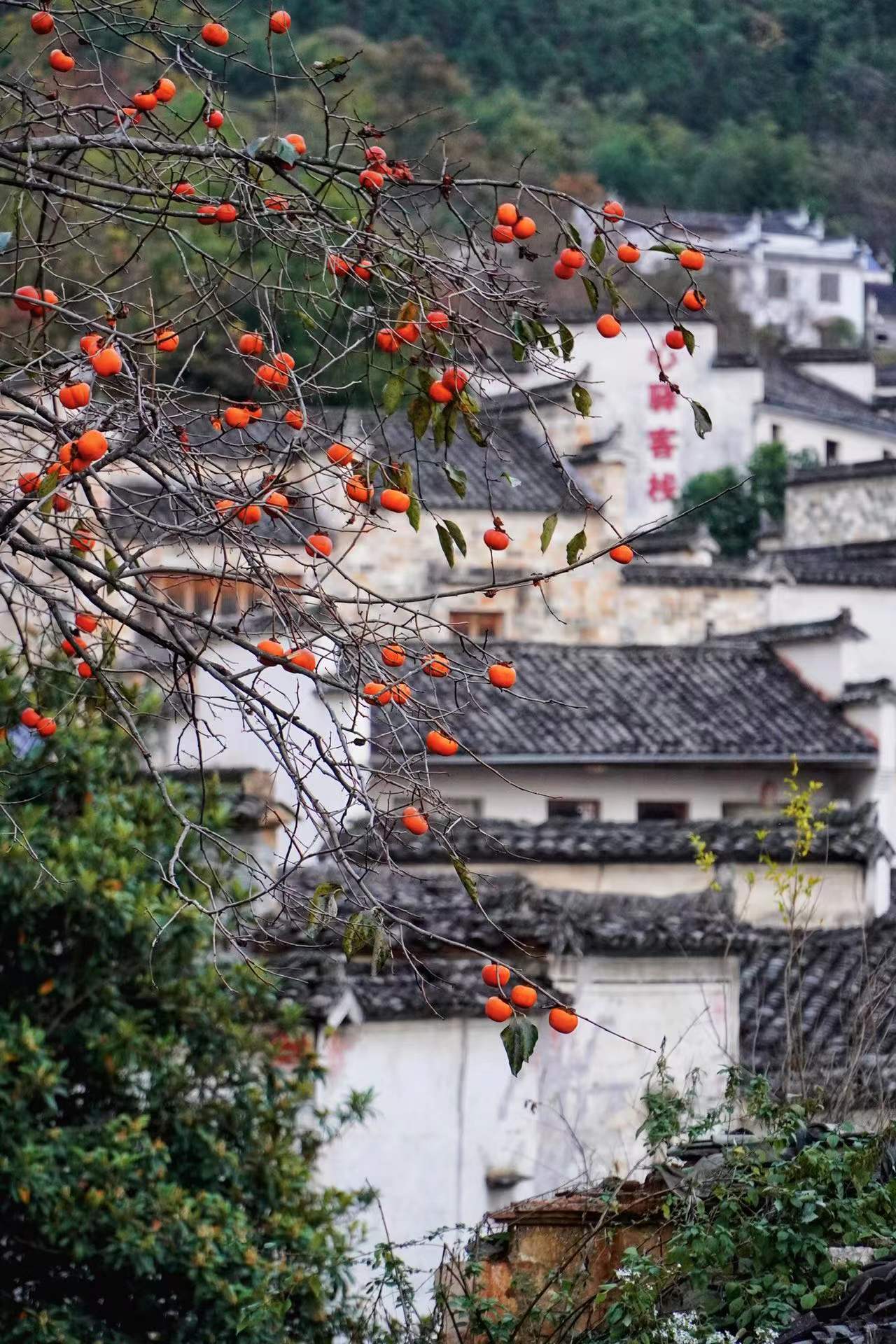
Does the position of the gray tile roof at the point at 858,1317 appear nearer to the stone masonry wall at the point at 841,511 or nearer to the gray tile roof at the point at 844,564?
the gray tile roof at the point at 844,564

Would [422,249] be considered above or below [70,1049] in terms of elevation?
above

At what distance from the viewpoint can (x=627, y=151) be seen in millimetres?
66000

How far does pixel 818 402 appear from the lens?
45.3 meters

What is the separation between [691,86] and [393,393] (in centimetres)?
7458

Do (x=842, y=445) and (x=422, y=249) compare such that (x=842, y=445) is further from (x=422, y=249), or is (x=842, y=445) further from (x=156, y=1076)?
(x=422, y=249)

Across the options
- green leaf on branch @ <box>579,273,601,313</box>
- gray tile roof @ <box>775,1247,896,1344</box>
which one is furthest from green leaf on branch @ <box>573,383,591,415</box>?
gray tile roof @ <box>775,1247,896,1344</box>

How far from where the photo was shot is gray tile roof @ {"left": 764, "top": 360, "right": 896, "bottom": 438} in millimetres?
43344

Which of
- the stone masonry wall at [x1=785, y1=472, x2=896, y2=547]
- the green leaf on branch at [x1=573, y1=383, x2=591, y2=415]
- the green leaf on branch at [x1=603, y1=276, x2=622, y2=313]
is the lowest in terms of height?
the green leaf on branch at [x1=573, y1=383, x2=591, y2=415]

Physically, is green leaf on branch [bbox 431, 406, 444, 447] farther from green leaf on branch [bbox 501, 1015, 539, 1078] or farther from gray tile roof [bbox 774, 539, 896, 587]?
gray tile roof [bbox 774, 539, 896, 587]

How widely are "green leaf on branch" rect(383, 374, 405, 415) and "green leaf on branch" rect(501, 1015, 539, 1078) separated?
4.18 ft

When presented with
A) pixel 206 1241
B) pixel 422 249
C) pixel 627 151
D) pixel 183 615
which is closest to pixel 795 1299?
pixel 183 615

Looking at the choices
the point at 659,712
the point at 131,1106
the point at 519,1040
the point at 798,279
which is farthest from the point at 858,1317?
the point at 798,279

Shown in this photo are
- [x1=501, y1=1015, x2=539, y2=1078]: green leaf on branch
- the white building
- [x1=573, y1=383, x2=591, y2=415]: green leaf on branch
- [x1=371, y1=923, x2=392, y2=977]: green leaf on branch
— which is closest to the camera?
[x1=501, y1=1015, x2=539, y2=1078]: green leaf on branch

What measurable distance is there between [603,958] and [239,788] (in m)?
2.35
